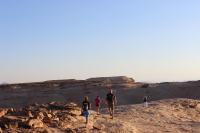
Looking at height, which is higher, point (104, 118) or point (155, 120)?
point (104, 118)

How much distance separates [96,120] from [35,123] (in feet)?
13.4

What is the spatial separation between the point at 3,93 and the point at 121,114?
3364 centimetres

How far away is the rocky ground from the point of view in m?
15.0

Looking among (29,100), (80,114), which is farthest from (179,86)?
(80,114)

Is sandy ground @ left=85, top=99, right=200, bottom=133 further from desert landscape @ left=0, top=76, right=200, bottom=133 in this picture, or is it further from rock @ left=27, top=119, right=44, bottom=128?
rock @ left=27, top=119, right=44, bottom=128

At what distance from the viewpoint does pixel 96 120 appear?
1870 centimetres

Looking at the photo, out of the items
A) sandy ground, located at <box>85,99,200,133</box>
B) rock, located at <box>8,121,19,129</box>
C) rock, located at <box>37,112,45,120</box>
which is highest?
rock, located at <box>37,112,45,120</box>

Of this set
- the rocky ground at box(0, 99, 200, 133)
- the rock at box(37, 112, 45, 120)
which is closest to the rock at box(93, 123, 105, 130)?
the rocky ground at box(0, 99, 200, 133)

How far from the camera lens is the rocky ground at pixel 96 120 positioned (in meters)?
15.0

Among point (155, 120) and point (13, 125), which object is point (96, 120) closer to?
point (155, 120)

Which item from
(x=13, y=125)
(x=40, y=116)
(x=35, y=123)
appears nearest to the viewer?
(x=13, y=125)

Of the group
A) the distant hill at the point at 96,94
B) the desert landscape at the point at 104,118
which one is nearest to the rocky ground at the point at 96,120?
the desert landscape at the point at 104,118

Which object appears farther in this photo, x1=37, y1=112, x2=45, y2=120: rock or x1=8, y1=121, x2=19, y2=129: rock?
x1=37, y1=112, x2=45, y2=120: rock

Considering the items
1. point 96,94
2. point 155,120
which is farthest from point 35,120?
point 96,94
